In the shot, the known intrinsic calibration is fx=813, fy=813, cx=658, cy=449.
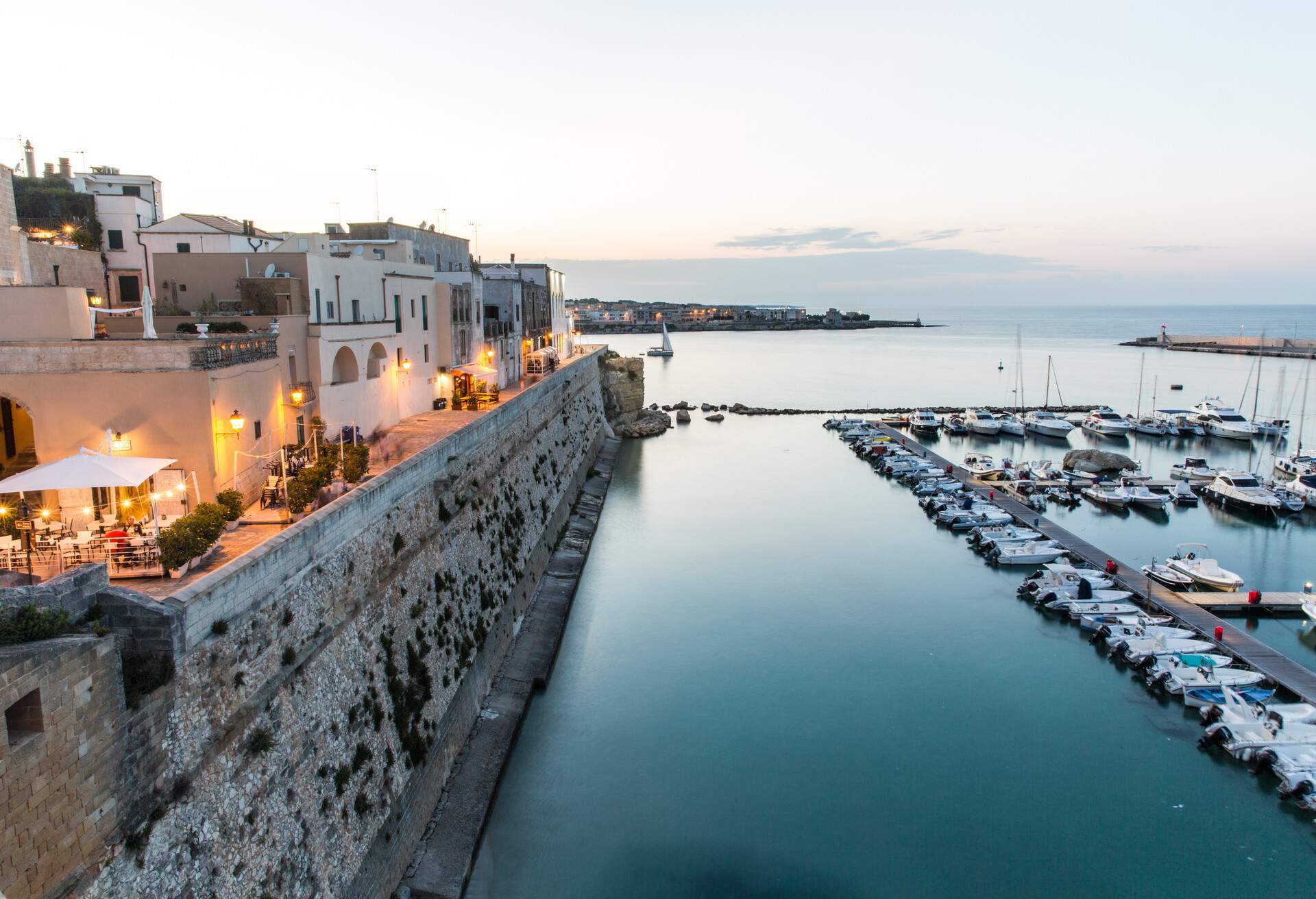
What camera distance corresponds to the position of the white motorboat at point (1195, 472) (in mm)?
32875

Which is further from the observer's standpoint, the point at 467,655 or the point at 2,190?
the point at 2,190

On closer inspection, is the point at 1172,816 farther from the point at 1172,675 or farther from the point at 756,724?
the point at 756,724

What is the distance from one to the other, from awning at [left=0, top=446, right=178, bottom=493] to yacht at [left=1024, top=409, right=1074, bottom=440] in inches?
1734

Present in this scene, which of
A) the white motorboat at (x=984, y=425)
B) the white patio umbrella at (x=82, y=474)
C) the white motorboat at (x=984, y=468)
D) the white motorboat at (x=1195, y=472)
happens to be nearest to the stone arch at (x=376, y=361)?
the white patio umbrella at (x=82, y=474)

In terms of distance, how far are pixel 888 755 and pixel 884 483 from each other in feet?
69.2

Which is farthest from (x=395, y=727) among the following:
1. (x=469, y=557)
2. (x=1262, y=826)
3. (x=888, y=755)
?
(x=1262, y=826)

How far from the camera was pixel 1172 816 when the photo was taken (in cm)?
1190

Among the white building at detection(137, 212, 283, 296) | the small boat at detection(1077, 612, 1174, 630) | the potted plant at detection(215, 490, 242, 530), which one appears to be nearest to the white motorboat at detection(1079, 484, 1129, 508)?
the small boat at detection(1077, 612, 1174, 630)

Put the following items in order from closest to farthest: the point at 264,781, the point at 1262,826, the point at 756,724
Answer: the point at 264,781, the point at 1262,826, the point at 756,724

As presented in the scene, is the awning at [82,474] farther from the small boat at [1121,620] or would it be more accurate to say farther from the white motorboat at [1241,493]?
the white motorboat at [1241,493]

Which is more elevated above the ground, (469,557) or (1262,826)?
(469,557)

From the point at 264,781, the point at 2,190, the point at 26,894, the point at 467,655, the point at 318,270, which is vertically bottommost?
the point at 467,655

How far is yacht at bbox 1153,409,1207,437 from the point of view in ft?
145

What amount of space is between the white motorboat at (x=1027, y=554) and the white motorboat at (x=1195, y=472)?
14000 millimetres
